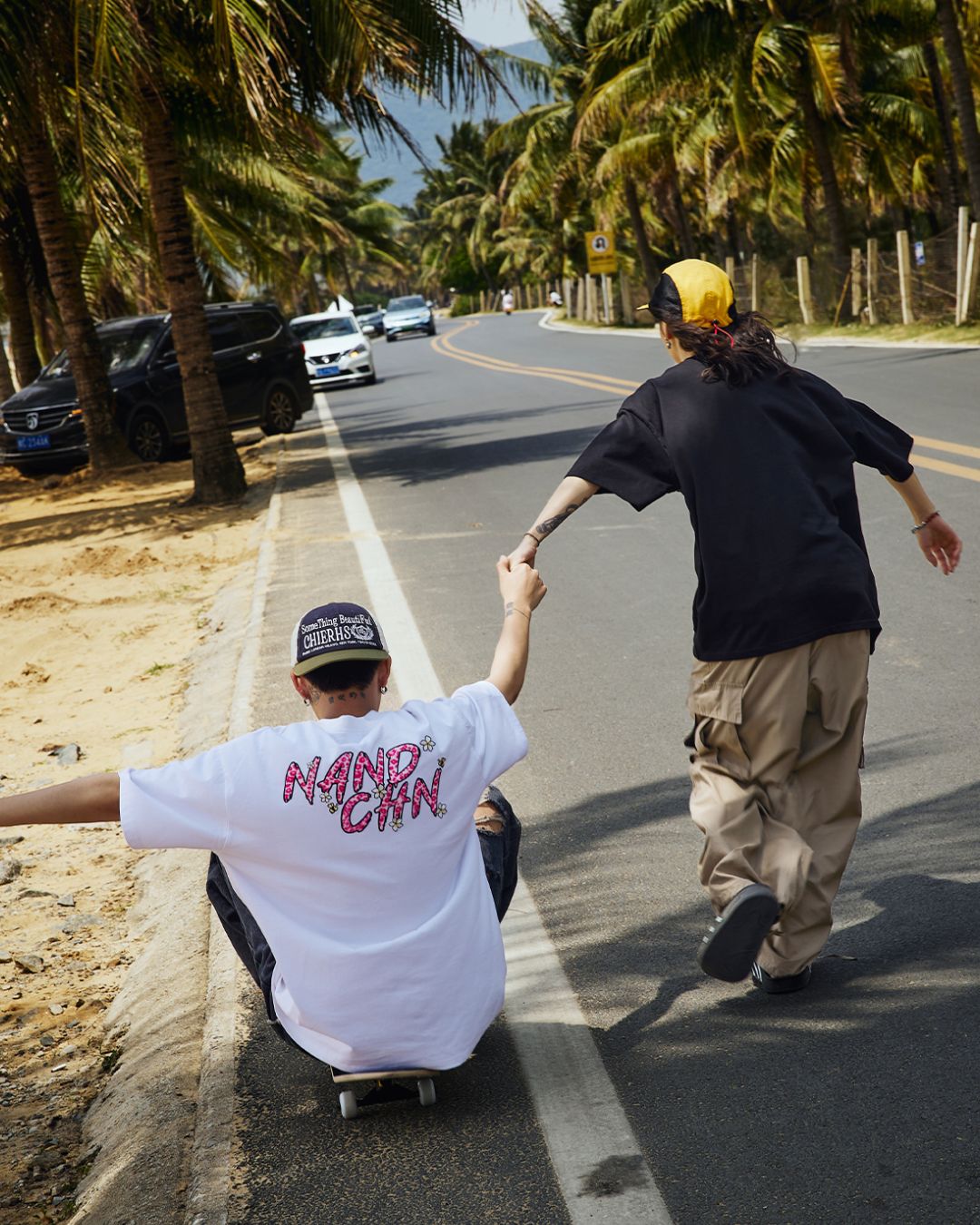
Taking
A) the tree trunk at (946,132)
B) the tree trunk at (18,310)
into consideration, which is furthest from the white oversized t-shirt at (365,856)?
the tree trunk at (946,132)

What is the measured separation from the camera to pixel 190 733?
6723mm

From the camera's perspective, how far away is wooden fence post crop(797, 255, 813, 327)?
32.6 metres

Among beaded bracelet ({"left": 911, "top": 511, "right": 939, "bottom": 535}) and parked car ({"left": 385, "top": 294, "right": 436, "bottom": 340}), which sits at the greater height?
beaded bracelet ({"left": 911, "top": 511, "right": 939, "bottom": 535})

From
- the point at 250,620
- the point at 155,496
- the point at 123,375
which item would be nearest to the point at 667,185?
the point at 123,375

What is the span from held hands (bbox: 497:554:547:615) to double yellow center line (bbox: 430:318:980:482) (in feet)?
24.8

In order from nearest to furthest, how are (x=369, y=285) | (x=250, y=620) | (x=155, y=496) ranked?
(x=250, y=620) → (x=155, y=496) → (x=369, y=285)

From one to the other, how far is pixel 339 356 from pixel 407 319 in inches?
1044

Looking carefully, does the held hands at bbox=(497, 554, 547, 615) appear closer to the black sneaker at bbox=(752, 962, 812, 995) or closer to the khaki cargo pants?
the khaki cargo pants

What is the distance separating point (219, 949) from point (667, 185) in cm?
4125

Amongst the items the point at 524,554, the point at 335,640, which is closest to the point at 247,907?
the point at 335,640

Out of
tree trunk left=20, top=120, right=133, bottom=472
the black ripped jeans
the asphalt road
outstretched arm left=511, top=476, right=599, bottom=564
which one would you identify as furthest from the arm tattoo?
tree trunk left=20, top=120, right=133, bottom=472

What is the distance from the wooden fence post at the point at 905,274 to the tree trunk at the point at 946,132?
10.00 feet

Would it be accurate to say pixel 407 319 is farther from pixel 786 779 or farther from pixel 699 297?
pixel 786 779

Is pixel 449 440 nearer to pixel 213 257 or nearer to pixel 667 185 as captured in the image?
pixel 213 257
